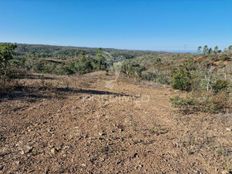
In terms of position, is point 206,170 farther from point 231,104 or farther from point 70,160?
point 231,104

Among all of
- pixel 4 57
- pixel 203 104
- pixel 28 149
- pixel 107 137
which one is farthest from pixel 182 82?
pixel 28 149

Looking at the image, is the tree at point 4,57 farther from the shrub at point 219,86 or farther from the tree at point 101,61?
the tree at point 101,61

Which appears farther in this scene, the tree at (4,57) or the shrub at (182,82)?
the shrub at (182,82)

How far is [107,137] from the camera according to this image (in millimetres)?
4625

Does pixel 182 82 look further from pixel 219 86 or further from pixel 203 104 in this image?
pixel 203 104

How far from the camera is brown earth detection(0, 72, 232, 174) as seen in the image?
3602 mm

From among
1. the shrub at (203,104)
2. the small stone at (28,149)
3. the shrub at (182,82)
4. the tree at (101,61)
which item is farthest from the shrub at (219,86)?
the tree at (101,61)

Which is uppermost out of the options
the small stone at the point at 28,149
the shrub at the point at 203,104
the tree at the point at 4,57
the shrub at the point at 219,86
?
the tree at the point at 4,57

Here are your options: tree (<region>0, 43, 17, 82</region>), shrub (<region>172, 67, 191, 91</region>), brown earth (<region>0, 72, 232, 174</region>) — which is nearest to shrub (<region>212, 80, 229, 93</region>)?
shrub (<region>172, 67, 191, 91</region>)

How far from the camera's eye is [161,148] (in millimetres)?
4227

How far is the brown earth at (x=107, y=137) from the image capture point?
11.8 ft

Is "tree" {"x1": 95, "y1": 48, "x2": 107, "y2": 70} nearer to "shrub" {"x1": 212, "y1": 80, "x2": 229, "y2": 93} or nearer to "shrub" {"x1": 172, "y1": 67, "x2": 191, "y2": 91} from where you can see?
"shrub" {"x1": 172, "y1": 67, "x2": 191, "y2": 91}

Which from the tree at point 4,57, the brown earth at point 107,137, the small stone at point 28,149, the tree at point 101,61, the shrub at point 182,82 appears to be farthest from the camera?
the tree at point 101,61

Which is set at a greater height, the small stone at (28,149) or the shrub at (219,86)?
the shrub at (219,86)
